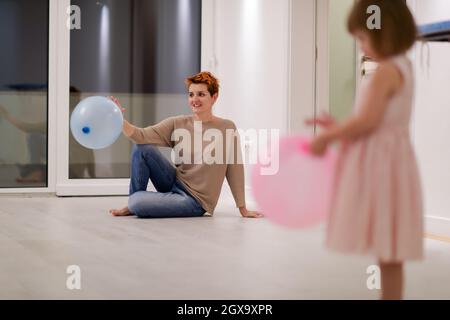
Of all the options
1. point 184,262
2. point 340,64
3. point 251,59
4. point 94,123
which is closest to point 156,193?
point 94,123

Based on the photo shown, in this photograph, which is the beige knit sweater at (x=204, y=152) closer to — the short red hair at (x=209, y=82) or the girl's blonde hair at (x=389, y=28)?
the short red hair at (x=209, y=82)

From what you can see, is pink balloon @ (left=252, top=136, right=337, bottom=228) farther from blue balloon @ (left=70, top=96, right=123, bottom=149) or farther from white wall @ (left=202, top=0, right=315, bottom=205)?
white wall @ (left=202, top=0, right=315, bottom=205)

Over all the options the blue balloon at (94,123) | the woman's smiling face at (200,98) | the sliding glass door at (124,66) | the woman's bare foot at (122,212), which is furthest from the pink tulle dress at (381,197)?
the sliding glass door at (124,66)

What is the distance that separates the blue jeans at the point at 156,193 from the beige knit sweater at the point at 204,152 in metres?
0.04

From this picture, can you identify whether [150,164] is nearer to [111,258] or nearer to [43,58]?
[111,258]

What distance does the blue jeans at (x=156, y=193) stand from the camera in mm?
3660

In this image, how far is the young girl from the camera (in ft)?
4.45

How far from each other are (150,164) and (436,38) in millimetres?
1649

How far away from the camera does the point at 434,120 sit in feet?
10.5

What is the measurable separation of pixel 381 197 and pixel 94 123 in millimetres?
1670

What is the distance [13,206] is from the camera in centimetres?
423
